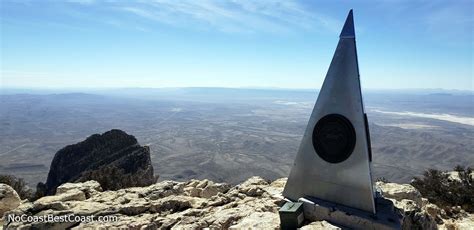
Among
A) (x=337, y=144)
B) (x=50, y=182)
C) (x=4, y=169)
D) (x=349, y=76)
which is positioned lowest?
(x=4, y=169)

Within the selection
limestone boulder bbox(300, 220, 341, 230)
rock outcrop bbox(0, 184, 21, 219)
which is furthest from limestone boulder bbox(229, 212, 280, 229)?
Answer: rock outcrop bbox(0, 184, 21, 219)

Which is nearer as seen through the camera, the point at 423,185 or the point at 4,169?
the point at 423,185

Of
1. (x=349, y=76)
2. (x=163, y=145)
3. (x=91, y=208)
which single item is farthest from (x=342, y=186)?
(x=163, y=145)

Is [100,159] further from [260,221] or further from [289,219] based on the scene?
[289,219]

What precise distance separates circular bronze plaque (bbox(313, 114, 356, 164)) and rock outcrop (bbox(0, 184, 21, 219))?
1551 cm

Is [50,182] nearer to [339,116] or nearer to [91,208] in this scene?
[91,208]

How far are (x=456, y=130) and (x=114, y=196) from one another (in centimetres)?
20362

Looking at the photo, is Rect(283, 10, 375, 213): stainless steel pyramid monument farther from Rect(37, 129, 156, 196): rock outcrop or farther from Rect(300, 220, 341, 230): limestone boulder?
Rect(37, 129, 156, 196): rock outcrop

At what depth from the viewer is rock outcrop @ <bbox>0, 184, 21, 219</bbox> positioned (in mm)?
16719

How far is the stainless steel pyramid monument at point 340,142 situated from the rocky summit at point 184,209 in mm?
1461

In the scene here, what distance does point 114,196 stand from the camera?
16.1 meters

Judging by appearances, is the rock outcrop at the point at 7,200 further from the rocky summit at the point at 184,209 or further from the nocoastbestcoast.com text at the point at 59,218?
the nocoastbestcoast.com text at the point at 59,218

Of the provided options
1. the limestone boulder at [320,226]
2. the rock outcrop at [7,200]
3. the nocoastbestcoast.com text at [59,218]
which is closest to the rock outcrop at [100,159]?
the rock outcrop at [7,200]

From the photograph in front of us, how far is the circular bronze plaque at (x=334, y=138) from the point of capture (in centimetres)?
1188
